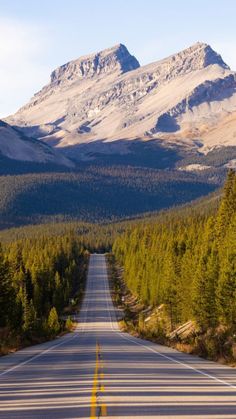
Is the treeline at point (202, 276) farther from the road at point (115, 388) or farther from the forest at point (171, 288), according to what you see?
the road at point (115, 388)

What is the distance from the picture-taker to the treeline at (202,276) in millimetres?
56594

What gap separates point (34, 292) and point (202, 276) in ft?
111

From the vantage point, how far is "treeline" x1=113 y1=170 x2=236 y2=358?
56594 millimetres

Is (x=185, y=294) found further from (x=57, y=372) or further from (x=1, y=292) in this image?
(x=57, y=372)

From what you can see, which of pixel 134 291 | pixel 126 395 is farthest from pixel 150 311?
pixel 126 395

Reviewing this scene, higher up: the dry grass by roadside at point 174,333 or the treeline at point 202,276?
the treeline at point 202,276

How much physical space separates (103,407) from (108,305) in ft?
376

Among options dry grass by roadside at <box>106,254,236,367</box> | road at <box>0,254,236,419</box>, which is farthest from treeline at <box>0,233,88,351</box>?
road at <box>0,254,236,419</box>

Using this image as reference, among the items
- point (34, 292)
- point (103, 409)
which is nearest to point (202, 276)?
point (34, 292)

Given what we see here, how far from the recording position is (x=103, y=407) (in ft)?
49.4

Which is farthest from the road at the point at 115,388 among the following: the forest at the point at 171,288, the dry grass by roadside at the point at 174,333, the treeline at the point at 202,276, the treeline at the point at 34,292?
the treeline at the point at 34,292

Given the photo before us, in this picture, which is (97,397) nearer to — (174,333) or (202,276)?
(174,333)

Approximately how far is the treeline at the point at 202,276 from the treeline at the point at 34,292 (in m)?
14.5

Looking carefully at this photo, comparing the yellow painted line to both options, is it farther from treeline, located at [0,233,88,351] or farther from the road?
treeline, located at [0,233,88,351]
